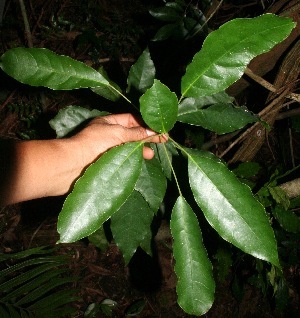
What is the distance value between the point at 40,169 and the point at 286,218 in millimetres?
1386

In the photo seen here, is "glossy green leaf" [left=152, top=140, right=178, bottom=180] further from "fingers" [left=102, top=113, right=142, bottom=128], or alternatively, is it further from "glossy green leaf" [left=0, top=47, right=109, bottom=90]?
"glossy green leaf" [left=0, top=47, right=109, bottom=90]

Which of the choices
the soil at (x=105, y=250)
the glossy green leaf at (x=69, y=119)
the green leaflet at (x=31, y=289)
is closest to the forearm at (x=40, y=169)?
the glossy green leaf at (x=69, y=119)

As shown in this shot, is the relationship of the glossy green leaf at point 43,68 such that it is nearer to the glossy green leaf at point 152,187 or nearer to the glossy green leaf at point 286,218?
the glossy green leaf at point 152,187

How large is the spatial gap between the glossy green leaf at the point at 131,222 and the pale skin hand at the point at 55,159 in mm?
218

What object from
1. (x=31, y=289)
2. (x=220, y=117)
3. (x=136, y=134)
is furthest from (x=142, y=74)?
(x=31, y=289)

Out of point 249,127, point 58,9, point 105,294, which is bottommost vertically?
point 105,294

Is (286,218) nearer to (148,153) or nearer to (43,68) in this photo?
(148,153)

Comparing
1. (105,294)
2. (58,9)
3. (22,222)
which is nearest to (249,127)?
(105,294)

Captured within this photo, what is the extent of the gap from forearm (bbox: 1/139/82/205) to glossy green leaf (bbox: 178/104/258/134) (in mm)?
423

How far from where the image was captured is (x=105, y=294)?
2523 mm

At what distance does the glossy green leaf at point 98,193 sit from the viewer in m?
0.82

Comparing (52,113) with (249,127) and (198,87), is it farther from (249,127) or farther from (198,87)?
(198,87)

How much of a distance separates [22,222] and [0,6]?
1643 millimetres

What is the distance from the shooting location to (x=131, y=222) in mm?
1367
